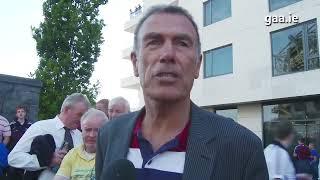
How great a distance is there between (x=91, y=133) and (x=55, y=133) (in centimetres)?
76

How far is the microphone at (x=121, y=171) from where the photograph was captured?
1.44m

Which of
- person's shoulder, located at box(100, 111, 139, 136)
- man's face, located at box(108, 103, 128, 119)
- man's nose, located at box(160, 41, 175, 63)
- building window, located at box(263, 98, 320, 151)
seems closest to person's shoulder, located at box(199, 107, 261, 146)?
man's nose, located at box(160, 41, 175, 63)

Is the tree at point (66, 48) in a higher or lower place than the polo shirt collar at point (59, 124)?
higher

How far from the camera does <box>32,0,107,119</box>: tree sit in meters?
11.2

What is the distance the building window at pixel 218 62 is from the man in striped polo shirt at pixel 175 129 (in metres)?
16.3

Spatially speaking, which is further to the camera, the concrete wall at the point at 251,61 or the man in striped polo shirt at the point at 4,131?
the concrete wall at the point at 251,61

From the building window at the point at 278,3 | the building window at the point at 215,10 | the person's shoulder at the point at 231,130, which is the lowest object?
the person's shoulder at the point at 231,130

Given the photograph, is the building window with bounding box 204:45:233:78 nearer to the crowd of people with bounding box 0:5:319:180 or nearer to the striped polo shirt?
the crowd of people with bounding box 0:5:319:180

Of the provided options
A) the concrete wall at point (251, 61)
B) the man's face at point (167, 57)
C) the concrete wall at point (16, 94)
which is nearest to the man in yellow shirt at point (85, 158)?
the man's face at point (167, 57)

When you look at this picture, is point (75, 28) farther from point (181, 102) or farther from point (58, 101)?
point (181, 102)

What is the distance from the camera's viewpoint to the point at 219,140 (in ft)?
5.06

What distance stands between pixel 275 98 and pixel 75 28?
860 cm

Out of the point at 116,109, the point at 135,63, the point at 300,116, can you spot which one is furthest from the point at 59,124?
the point at 300,116

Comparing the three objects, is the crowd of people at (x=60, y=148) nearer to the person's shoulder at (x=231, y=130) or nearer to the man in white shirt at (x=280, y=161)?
the person's shoulder at (x=231, y=130)
